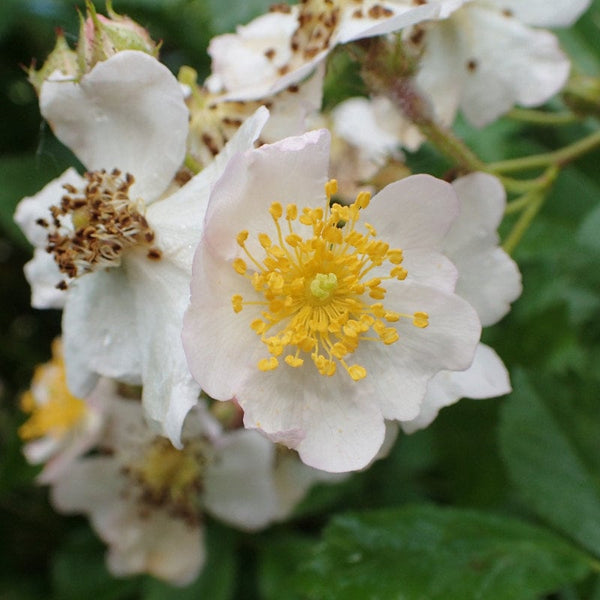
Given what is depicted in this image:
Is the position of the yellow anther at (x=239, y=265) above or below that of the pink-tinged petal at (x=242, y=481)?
above

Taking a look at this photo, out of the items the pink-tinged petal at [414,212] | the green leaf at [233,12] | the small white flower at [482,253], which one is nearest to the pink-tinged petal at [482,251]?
the small white flower at [482,253]

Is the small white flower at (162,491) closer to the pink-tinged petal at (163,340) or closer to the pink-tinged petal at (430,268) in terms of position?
the pink-tinged petal at (163,340)

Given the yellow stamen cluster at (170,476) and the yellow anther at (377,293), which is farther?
the yellow stamen cluster at (170,476)

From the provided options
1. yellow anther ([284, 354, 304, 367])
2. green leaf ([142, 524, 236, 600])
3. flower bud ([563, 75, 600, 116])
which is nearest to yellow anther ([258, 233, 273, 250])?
yellow anther ([284, 354, 304, 367])

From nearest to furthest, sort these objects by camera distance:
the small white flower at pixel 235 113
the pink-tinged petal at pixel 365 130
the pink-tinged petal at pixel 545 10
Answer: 1. the small white flower at pixel 235 113
2. the pink-tinged petal at pixel 545 10
3. the pink-tinged petal at pixel 365 130

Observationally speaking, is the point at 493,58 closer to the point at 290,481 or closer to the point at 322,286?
the point at 322,286

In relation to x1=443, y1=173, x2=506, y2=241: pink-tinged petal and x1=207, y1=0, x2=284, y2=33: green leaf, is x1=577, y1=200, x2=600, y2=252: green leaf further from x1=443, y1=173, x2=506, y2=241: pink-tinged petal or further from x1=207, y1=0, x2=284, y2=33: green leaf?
x1=207, y1=0, x2=284, y2=33: green leaf

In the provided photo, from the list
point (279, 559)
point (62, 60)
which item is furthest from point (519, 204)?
point (279, 559)
